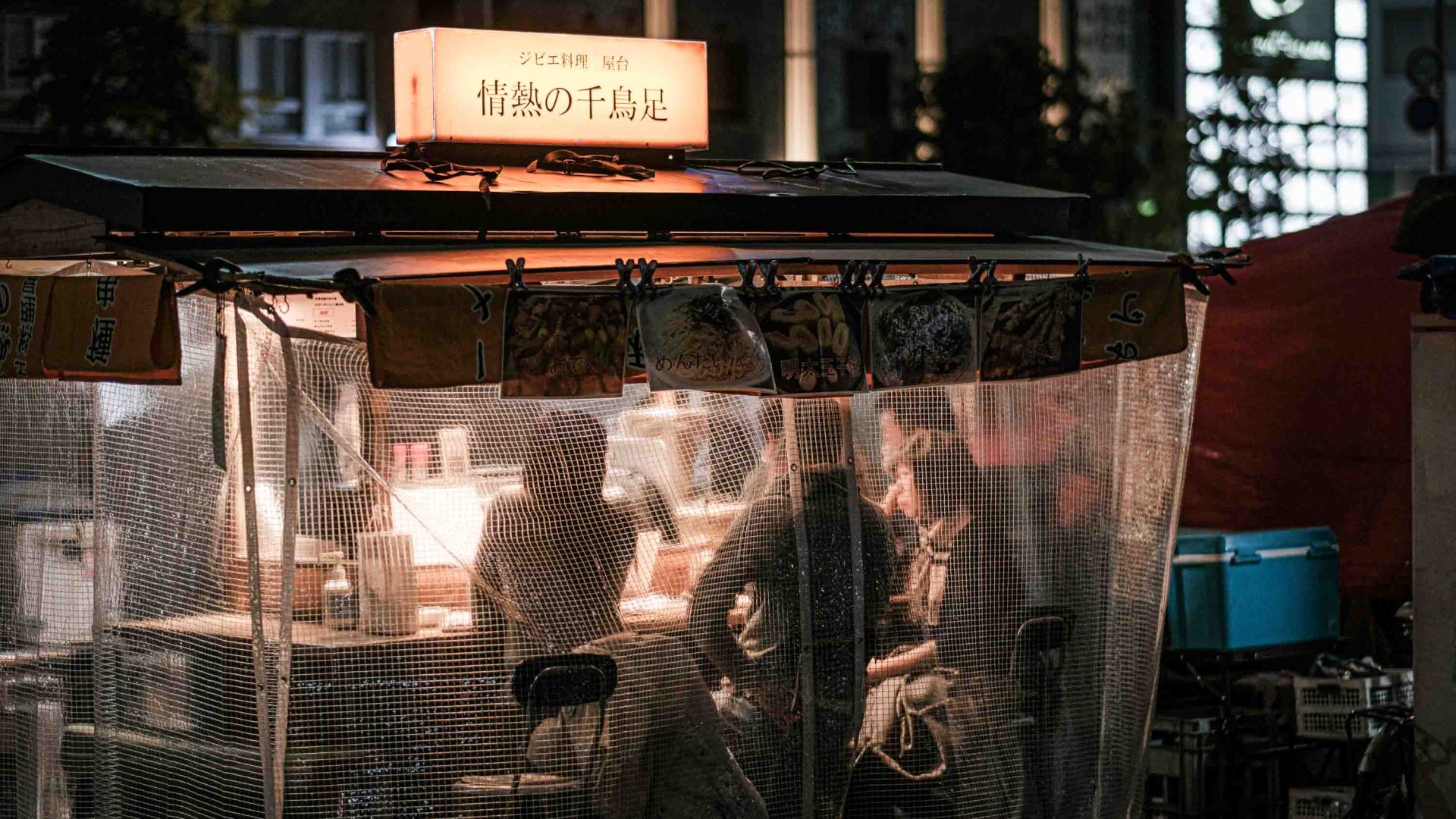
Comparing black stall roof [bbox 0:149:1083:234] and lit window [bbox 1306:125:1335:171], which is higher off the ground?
lit window [bbox 1306:125:1335:171]

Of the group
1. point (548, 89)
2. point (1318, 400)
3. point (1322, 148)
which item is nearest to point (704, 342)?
point (548, 89)

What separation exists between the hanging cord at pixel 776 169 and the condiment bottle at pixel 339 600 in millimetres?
3128

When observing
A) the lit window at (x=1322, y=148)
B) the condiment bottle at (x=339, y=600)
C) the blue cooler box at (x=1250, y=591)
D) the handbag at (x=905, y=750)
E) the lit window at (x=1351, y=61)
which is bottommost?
the handbag at (x=905, y=750)

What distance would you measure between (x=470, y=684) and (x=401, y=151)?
9.07 ft

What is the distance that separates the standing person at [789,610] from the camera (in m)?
6.25

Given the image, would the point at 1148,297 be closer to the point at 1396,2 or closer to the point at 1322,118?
the point at 1322,118

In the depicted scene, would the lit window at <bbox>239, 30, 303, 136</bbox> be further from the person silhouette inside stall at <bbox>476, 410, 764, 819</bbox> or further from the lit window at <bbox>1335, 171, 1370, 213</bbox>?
the lit window at <bbox>1335, 171, 1370, 213</bbox>

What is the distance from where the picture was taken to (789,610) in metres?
6.34

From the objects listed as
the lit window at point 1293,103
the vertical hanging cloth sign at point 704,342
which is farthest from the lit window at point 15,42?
the lit window at point 1293,103

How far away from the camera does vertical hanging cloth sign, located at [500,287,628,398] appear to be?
565cm

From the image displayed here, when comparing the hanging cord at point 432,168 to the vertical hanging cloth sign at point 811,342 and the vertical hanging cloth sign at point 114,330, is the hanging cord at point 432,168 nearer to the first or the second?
the vertical hanging cloth sign at point 811,342

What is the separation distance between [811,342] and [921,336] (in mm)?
458

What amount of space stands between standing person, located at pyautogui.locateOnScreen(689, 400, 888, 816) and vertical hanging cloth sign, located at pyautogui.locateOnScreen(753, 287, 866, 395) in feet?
1.01

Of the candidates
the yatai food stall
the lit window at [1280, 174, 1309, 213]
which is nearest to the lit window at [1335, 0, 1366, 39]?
the lit window at [1280, 174, 1309, 213]
